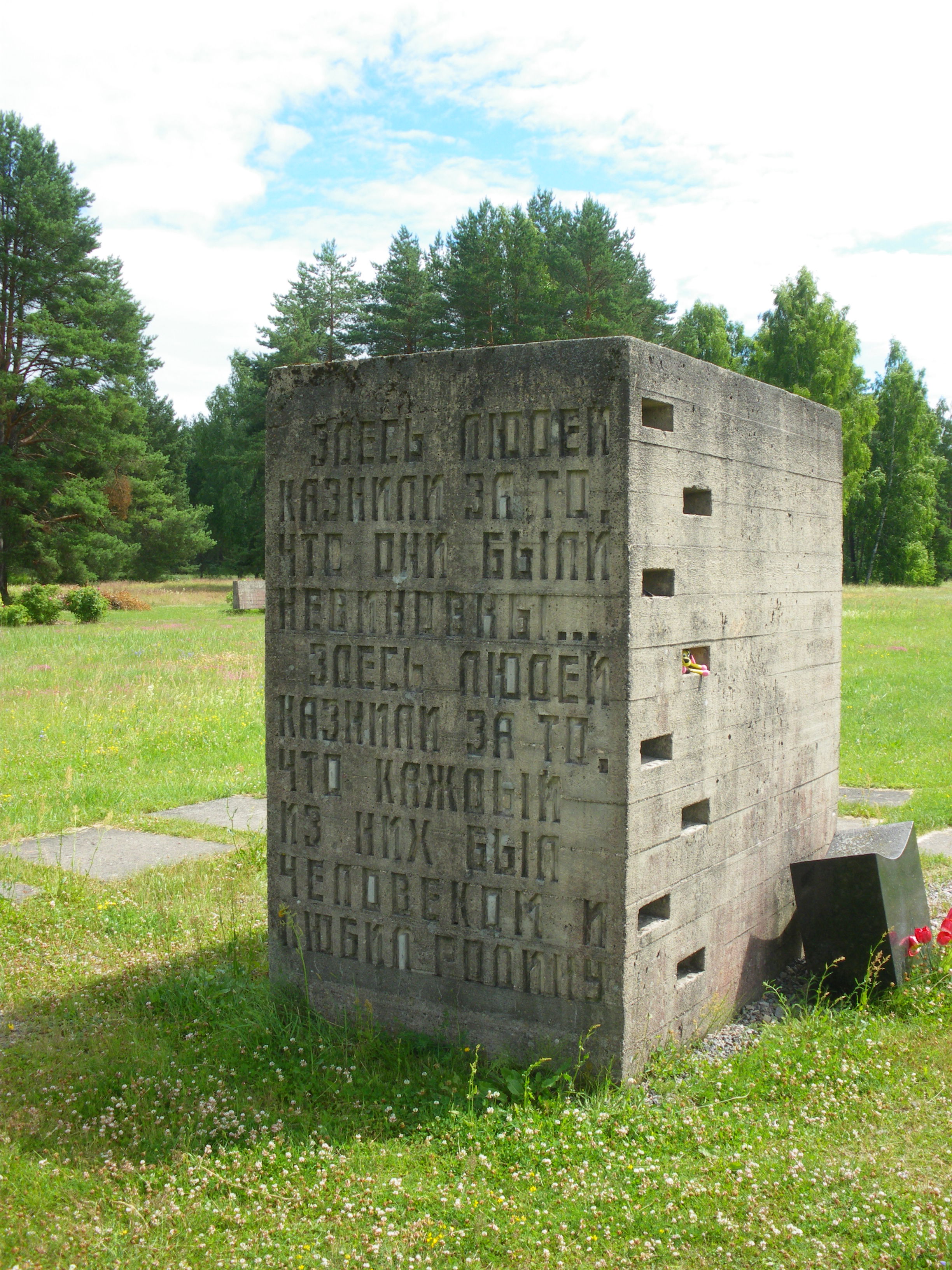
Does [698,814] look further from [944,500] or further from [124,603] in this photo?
[944,500]

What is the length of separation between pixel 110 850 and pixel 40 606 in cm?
2088

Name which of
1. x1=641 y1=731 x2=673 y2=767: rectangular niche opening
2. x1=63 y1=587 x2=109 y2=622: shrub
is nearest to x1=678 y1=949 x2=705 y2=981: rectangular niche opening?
x1=641 y1=731 x2=673 y2=767: rectangular niche opening

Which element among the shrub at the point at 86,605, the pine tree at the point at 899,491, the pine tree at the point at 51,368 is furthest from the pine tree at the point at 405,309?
the pine tree at the point at 899,491

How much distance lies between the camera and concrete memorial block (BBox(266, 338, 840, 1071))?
167 inches

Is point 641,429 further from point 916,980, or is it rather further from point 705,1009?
point 916,980

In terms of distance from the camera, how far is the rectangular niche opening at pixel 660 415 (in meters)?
4.48

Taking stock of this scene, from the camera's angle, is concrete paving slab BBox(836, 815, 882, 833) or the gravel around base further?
concrete paving slab BBox(836, 815, 882, 833)

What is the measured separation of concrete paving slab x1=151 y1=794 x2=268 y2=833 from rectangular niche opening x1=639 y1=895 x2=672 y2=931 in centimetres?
475

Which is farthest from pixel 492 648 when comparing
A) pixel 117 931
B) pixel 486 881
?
pixel 117 931

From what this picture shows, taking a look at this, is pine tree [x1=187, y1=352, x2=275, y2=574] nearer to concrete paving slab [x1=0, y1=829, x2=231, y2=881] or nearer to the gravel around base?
concrete paving slab [x1=0, y1=829, x2=231, y2=881]

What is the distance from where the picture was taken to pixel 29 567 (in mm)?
35844

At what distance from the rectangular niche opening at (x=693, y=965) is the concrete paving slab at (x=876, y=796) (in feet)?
15.9

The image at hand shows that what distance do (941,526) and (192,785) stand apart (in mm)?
62816

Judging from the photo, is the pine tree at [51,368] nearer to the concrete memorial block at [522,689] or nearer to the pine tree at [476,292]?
the pine tree at [476,292]
